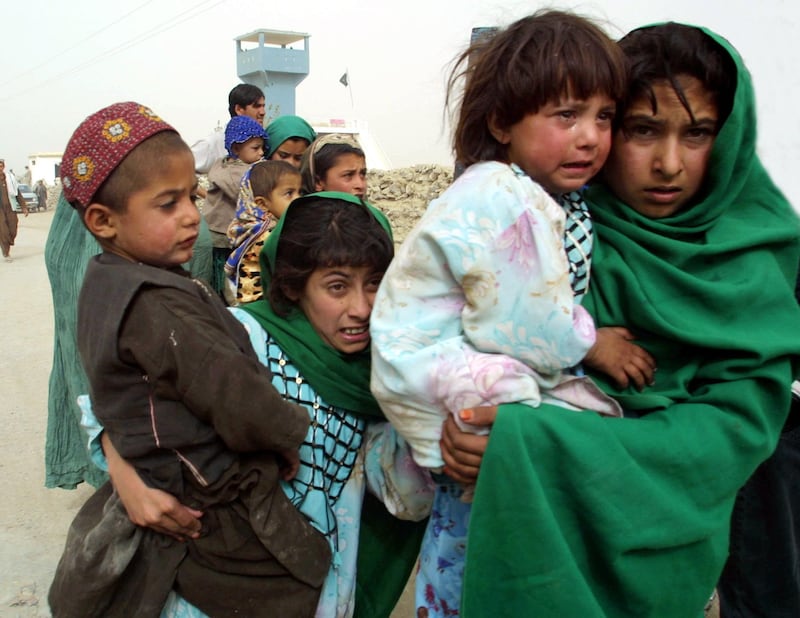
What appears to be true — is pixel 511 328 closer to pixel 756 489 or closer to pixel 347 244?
pixel 347 244

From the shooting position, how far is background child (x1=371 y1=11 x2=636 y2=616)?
1.26 metres

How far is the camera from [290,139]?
4785 millimetres

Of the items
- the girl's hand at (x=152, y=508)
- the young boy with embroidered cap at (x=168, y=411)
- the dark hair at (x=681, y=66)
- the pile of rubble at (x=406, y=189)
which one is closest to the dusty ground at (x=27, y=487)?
the young boy with embroidered cap at (x=168, y=411)

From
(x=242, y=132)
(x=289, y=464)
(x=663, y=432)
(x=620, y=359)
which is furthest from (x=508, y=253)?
(x=242, y=132)

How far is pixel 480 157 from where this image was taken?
1.52 m

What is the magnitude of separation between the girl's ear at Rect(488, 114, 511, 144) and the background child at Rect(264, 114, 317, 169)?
3435mm

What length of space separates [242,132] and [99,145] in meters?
3.53

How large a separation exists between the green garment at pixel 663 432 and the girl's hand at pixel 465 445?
0.03 m

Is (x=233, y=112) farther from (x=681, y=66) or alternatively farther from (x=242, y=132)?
(x=681, y=66)

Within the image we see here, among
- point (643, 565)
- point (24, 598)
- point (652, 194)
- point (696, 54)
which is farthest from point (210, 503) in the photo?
point (24, 598)

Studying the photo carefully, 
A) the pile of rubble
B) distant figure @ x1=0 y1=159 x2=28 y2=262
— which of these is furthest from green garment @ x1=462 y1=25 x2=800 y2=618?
distant figure @ x1=0 y1=159 x2=28 y2=262

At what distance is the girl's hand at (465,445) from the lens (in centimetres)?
126

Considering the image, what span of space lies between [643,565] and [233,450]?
882 millimetres

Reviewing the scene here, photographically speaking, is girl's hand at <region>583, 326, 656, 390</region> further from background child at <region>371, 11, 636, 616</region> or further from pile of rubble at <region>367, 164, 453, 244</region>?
pile of rubble at <region>367, 164, 453, 244</region>
